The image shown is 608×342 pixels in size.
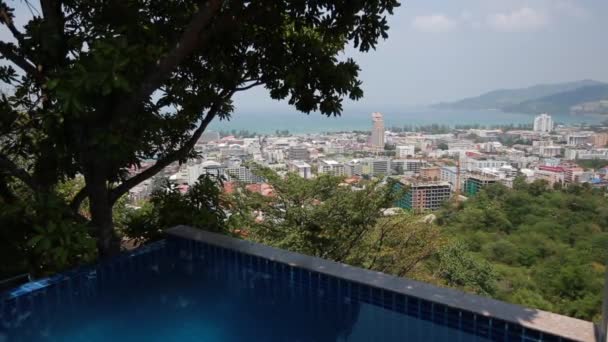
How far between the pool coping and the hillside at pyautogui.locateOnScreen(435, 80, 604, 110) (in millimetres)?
10293

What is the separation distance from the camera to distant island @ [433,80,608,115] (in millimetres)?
9289

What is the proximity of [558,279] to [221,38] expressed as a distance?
718cm

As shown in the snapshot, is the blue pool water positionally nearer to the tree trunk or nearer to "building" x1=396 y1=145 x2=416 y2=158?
the tree trunk

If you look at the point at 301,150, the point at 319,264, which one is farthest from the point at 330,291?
the point at 301,150

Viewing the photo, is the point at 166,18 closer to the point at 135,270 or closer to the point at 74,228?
the point at 74,228

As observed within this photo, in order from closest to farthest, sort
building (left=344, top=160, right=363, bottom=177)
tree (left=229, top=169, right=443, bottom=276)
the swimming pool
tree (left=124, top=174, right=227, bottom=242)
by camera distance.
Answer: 1. the swimming pool
2. tree (left=124, top=174, right=227, bottom=242)
3. tree (left=229, top=169, right=443, bottom=276)
4. building (left=344, top=160, right=363, bottom=177)

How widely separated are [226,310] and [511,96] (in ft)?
84.7

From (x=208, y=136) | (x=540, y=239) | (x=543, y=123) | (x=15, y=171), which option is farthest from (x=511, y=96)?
(x=15, y=171)

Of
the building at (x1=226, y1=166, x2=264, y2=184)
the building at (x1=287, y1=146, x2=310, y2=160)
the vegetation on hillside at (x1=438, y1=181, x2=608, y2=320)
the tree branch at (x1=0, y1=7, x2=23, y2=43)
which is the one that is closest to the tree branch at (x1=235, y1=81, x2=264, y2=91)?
the tree branch at (x1=0, y1=7, x2=23, y2=43)

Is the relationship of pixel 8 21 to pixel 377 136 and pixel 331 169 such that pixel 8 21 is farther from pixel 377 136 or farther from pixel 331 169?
pixel 377 136

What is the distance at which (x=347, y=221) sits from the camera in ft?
21.3

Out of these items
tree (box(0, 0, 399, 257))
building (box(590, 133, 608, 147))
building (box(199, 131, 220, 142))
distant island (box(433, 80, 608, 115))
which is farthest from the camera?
distant island (box(433, 80, 608, 115))

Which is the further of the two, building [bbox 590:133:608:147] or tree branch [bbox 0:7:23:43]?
building [bbox 590:133:608:147]

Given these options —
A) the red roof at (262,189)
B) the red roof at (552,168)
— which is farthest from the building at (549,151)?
the red roof at (262,189)
